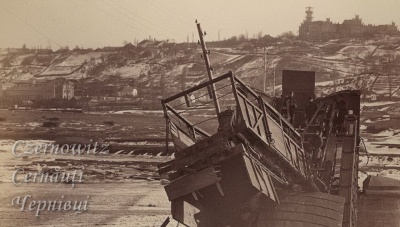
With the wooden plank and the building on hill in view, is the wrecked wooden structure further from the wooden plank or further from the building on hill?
the building on hill

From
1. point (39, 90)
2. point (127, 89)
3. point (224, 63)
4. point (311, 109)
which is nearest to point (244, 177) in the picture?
point (311, 109)

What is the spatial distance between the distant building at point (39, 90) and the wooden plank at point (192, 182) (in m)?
35.9

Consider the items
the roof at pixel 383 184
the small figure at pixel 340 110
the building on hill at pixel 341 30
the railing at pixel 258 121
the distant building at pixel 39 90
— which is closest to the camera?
the railing at pixel 258 121

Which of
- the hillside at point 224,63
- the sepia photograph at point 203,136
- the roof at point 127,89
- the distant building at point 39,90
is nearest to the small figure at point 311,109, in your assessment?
the sepia photograph at point 203,136

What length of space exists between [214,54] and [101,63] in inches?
711

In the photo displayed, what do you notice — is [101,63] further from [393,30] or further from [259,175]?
[259,175]

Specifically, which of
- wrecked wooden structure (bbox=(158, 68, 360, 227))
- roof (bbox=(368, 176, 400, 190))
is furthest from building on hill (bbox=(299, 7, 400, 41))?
wrecked wooden structure (bbox=(158, 68, 360, 227))

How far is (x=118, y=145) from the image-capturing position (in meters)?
37.9

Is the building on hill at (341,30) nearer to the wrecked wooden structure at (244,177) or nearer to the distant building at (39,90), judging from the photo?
the distant building at (39,90)

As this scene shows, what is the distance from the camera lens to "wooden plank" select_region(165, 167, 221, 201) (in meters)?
8.38

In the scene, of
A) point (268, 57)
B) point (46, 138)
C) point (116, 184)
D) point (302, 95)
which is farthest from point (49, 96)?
point (302, 95)

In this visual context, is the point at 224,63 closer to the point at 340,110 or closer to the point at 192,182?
the point at 340,110

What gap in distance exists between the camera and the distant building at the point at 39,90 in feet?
139

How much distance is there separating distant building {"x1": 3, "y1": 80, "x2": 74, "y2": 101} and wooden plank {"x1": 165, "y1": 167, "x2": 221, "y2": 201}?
118 feet
